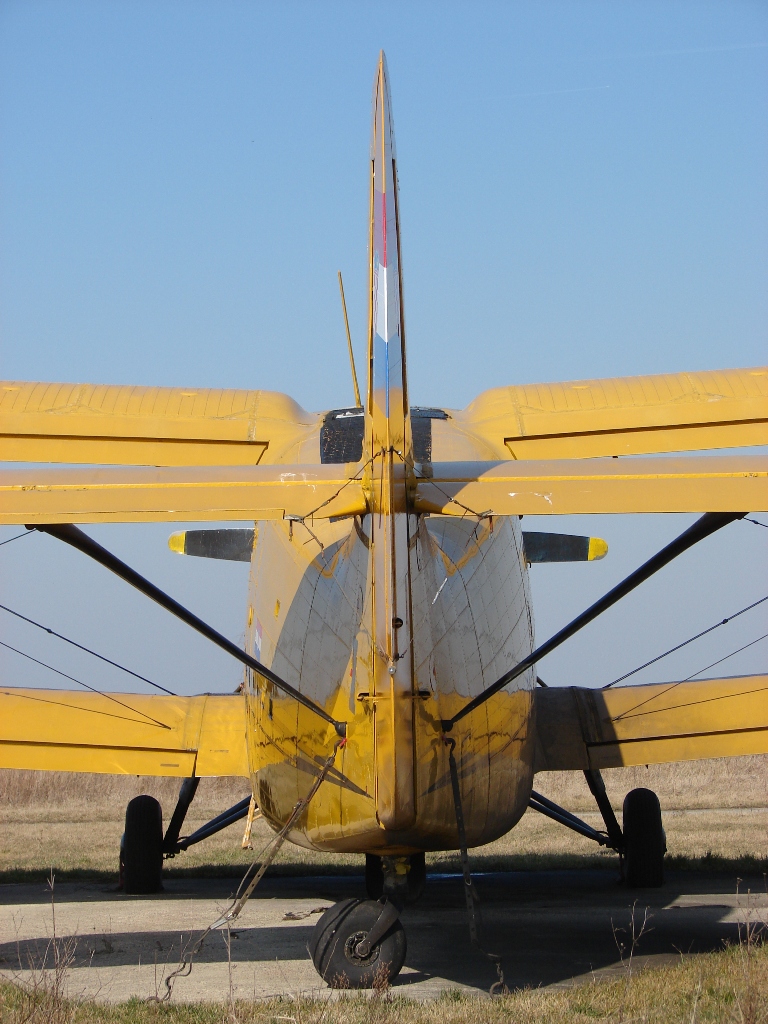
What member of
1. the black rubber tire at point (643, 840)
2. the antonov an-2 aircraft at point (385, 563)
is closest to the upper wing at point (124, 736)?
the antonov an-2 aircraft at point (385, 563)

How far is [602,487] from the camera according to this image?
473 centimetres

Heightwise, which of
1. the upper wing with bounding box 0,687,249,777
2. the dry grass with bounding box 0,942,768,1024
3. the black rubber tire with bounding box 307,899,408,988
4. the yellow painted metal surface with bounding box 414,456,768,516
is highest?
the yellow painted metal surface with bounding box 414,456,768,516

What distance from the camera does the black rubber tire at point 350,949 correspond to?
6223 millimetres

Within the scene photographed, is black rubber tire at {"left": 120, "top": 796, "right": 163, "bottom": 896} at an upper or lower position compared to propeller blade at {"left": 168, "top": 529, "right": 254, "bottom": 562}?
lower

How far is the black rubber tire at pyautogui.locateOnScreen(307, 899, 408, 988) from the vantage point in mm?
6223

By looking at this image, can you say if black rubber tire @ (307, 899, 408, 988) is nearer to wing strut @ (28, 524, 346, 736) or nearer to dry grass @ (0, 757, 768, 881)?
wing strut @ (28, 524, 346, 736)

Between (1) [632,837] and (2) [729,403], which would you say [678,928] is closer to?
(1) [632,837]

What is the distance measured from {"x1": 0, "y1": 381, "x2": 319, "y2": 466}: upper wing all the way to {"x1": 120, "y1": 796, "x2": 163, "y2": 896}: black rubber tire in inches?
140

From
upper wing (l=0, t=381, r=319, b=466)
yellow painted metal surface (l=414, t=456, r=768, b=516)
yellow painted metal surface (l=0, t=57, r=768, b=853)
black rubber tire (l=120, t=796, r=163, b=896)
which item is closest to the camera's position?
yellow painted metal surface (l=414, t=456, r=768, b=516)

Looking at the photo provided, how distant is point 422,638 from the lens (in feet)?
18.1

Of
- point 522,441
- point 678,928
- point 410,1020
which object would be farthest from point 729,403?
point 410,1020

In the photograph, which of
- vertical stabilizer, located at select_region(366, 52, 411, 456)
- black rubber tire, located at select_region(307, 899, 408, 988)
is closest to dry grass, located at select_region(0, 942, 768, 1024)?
black rubber tire, located at select_region(307, 899, 408, 988)

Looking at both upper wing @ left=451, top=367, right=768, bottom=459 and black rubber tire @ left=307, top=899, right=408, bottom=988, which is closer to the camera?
black rubber tire @ left=307, top=899, right=408, bottom=988

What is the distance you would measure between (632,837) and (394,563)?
22.1 ft
